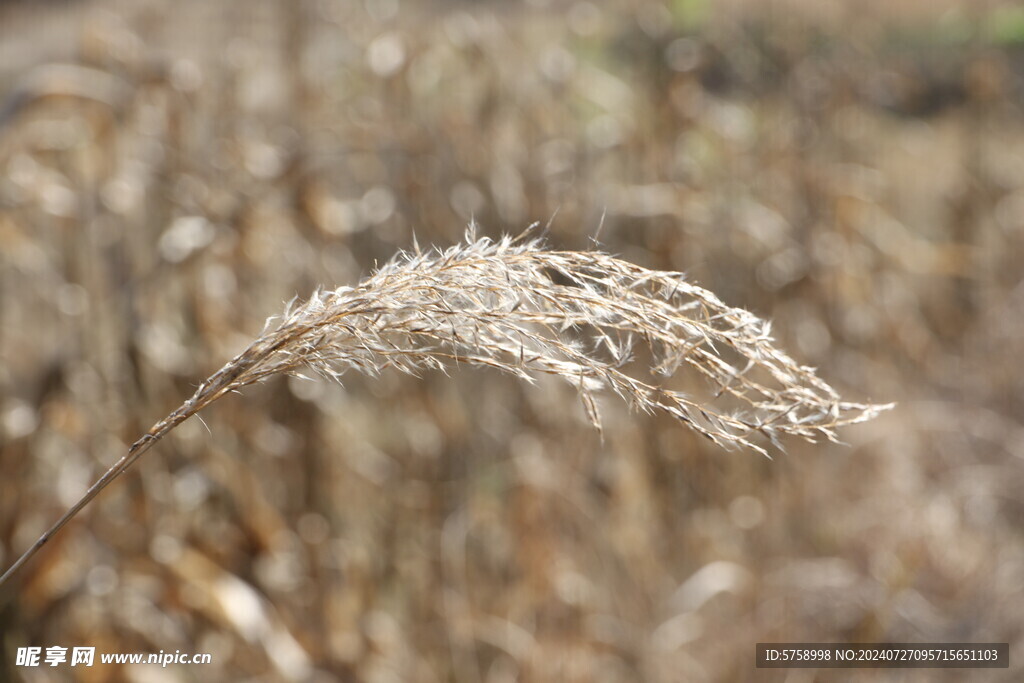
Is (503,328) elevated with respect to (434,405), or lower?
elevated

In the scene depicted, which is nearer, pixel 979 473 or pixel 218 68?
pixel 218 68

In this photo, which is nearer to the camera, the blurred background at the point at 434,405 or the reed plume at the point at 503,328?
the reed plume at the point at 503,328

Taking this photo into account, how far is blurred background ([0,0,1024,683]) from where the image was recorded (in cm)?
152

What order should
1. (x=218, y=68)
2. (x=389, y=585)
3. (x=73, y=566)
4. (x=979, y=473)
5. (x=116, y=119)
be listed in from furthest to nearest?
(x=979, y=473), (x=218, y=68), (x=389, y=585), (x=116, y=119), (x=73, y=566)

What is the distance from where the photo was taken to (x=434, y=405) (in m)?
1.91

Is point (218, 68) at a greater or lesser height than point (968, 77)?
greater

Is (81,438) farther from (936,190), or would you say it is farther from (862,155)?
(936,190)

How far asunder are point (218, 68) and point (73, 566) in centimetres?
111

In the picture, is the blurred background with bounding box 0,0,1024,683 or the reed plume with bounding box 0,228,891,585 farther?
the blurred background with bounding box 0,0,1024,683

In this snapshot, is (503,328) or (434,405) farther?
(434,405)

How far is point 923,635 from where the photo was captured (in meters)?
1.77

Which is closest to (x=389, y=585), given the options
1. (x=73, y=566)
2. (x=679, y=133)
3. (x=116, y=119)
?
(x=73, y=566)

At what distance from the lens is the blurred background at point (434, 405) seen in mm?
1523

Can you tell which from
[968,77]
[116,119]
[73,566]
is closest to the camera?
[73,566]
